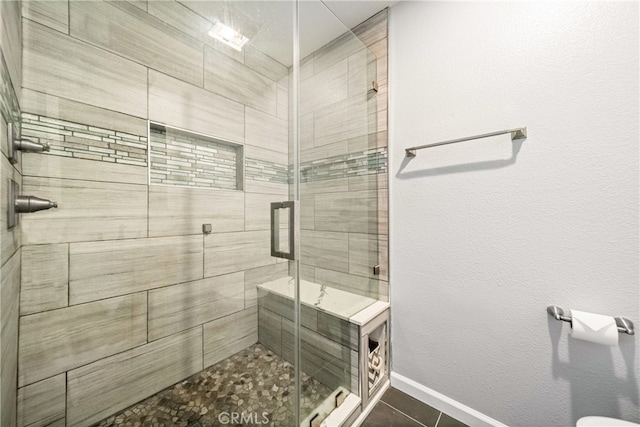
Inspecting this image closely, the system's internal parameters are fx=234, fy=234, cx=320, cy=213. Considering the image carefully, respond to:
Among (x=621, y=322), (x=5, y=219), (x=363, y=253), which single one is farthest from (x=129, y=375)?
(x=621, y=322)

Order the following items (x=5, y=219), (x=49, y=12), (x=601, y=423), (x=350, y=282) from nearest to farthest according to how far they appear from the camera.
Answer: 1. (x=5, y=219)
2. (x=601, y=423)
3. (x=49, y=12)
4. (x=350, y=282)

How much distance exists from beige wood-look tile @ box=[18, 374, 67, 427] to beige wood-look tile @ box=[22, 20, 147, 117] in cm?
115

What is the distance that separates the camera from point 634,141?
845 mm

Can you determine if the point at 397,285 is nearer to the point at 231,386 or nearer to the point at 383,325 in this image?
the point at 383,325

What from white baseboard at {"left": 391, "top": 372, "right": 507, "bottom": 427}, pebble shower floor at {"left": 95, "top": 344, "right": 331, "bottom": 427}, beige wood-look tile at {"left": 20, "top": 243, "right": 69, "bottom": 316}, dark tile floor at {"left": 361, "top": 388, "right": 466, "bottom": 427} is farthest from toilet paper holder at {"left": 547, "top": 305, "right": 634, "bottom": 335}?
beige wood-look tile at {"left": 20, "top": 243, "right": 69, "bottom": 316}

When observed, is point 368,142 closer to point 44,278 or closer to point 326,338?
point 326,338

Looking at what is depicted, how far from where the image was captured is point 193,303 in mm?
1264

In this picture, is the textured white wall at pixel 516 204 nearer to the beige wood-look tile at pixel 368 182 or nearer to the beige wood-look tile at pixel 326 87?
the beige wood-look tile at pixel 368 182

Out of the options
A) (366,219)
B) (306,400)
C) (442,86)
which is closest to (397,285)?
(366,219)

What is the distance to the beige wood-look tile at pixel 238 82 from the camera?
1278 mm

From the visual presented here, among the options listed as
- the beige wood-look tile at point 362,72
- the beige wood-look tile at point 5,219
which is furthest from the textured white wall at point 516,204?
the beige wood-look tile at point 5,219

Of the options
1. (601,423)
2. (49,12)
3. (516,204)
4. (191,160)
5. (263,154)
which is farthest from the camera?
(263,154)

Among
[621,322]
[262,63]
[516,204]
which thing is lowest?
[621,322]

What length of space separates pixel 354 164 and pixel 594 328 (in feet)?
4.10
